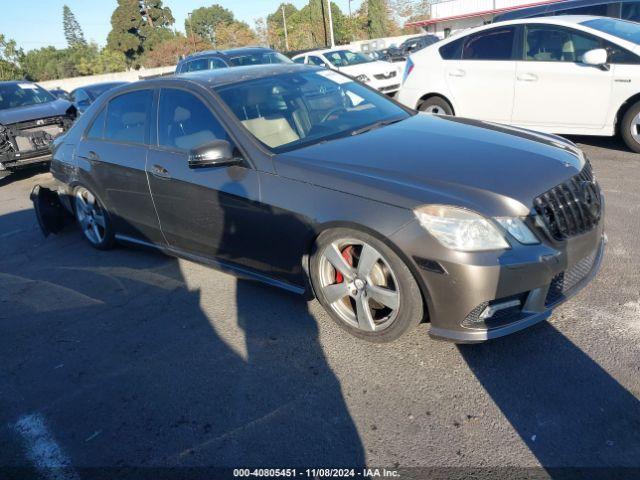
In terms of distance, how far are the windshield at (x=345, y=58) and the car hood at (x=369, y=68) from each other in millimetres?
598

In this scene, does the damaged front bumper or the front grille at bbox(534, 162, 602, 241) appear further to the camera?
the damaged front bumper

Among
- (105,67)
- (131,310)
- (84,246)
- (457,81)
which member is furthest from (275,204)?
(105,67)

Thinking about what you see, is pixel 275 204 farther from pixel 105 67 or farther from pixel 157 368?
pixel 105 67

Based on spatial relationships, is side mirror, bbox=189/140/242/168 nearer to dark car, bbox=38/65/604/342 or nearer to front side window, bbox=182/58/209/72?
dark car, bbox=38/65/604/342

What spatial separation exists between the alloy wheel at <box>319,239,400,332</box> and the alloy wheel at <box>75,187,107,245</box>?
2797mm

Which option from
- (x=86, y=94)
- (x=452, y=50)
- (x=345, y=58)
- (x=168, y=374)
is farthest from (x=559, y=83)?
(x=86, y=94)

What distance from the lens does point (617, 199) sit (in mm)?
5129

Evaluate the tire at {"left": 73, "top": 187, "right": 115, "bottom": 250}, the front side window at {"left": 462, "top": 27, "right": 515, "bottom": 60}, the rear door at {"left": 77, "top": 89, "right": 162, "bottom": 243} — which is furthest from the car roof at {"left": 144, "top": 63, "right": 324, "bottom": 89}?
the front side window at {"left": 462, "top": 27, "right": 515, "bottom": 60}

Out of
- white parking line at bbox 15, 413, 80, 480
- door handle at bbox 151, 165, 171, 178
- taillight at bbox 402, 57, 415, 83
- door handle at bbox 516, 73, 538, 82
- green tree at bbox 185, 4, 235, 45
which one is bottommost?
white parking line at bbox 15, 413, 80, 480

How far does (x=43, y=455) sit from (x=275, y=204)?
1.83 meters

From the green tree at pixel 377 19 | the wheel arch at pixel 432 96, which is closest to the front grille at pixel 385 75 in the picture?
the wheel arch at pixel 432 96

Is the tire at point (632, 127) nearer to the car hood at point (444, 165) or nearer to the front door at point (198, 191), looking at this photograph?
the car hood at point (444, 165)

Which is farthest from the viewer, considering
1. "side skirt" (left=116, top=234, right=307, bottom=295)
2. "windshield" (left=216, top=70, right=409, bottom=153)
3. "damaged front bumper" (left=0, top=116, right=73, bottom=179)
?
"damaged front bumper" (left=0, top=116, right=73, bottom=179)

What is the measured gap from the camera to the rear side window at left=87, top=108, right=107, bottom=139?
5.00m
